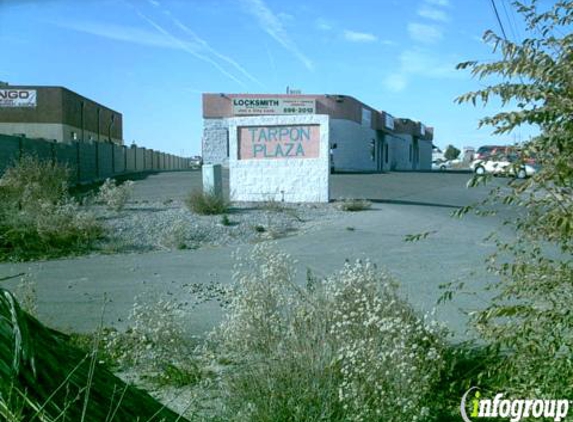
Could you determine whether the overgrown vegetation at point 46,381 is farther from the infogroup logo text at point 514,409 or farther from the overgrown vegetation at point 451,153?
the overgrown vegetation at point 451,153

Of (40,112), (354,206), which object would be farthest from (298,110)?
(354,206)

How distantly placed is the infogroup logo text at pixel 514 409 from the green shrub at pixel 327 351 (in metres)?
0.31

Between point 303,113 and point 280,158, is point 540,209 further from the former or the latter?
point 303,113

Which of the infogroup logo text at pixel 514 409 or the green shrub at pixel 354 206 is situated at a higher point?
the green shrub at pixel 354 206

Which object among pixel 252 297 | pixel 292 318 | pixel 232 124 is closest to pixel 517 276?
pixel 292 318

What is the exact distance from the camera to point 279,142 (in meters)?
21.7

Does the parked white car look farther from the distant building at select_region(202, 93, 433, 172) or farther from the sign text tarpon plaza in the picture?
the distant building at select_region(202, 93, 433, 172)

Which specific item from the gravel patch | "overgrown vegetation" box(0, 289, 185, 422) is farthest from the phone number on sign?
"overgrown vegetation" box(0, 289, 185, 422)

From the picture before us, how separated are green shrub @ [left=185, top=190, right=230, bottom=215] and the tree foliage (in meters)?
13.6

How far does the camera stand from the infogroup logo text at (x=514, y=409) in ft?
12.9

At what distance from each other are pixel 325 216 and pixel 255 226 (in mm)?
2948

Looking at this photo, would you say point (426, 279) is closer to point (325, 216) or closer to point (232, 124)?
point (325, 216)

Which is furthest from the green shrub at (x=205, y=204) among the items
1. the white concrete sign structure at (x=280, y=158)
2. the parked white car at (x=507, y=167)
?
the parked white car at (x=507, y=167)

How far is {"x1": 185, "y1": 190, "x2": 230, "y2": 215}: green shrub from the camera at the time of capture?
17.5 metres
